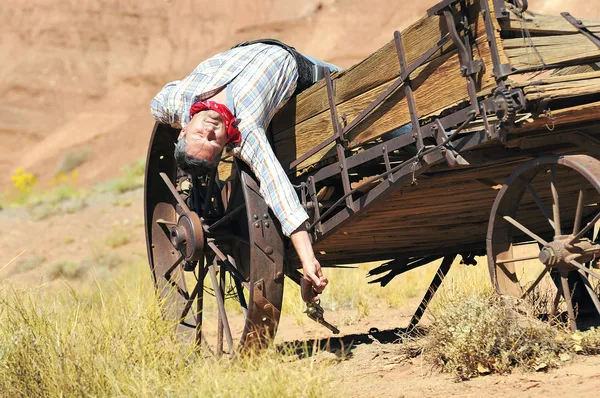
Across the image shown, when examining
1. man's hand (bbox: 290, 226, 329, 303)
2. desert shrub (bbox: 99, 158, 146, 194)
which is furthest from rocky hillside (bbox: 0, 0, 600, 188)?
man's hand (bbox: 290, 226, 329, 303)

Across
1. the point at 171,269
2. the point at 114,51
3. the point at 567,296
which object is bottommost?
the point at 567,296

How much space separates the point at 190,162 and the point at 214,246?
2.20 feet

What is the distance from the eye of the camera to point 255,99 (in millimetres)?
4977

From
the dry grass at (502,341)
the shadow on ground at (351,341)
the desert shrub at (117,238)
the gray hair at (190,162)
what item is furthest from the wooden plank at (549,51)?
the desert shrub at (117,238)

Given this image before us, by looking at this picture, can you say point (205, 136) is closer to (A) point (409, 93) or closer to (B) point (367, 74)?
(B) point (367, 74)

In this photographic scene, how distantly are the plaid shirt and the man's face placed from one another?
0.13 metres

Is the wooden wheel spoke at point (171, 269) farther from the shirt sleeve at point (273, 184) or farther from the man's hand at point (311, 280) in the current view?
the man's hand at point (311, 280)

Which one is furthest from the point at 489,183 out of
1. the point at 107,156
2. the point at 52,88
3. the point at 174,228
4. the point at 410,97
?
the point at 52,88

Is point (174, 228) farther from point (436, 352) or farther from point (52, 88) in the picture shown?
point (52, 88)

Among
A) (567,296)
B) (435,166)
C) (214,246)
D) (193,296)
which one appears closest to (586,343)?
(567,296)

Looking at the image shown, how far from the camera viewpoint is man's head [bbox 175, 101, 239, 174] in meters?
4.81

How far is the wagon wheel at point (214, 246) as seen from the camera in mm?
4820

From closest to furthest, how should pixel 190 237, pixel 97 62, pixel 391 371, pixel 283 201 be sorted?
pixel 391 371 → pixel 283 201 → pixel 190 237 → pixel 97 62

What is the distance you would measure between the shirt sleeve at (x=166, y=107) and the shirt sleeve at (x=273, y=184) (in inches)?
27.3
